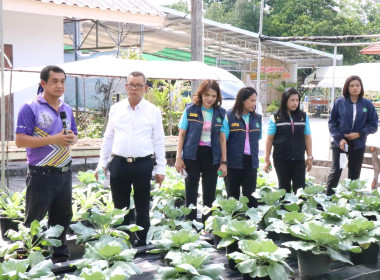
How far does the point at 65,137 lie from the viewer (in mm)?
4531

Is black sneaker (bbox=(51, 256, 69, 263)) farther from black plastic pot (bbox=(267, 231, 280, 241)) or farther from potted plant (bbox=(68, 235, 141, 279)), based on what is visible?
black plastic pot (bbox=(267, 231, 280, 241))

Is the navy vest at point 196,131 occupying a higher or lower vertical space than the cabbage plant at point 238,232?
higher

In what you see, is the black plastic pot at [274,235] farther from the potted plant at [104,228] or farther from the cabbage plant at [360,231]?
the potted plant at [104,228]

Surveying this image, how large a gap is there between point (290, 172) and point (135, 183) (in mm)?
2264

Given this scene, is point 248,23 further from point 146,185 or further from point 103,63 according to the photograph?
point 146,185

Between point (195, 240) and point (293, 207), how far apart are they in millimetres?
1694

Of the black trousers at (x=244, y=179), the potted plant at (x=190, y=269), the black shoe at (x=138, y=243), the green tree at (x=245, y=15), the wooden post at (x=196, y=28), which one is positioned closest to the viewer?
the potted plant at (x=190, y=269)

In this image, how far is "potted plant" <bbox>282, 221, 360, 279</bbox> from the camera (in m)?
4.72

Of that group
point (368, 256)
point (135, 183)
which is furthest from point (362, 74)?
point (135, 183)

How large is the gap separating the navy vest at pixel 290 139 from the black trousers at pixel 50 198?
2744 mm

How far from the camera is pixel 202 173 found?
20.4 feet

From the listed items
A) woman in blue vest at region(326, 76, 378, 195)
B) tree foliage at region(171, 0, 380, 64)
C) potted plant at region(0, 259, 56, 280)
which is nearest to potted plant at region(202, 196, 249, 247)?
potted plant at region(0, 259, 56, 280)

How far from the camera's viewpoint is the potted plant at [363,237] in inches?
205

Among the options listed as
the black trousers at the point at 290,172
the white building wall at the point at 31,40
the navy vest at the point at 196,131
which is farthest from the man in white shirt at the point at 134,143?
the white building wall at the point at 31,40
